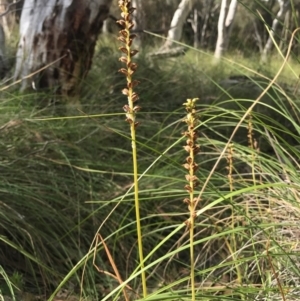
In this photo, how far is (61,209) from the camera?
244 cm

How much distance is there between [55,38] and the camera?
3.56m

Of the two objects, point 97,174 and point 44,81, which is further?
point 44,81

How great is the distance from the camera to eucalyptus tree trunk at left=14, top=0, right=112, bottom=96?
3.53 metres

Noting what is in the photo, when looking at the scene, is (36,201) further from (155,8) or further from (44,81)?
(155,8)

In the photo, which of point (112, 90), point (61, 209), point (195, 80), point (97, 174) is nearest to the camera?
point (61, 209)

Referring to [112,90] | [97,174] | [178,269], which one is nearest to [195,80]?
[112,90]

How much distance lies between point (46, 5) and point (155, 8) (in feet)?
33.0

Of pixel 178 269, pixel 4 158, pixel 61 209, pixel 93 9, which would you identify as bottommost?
pixel 178 269

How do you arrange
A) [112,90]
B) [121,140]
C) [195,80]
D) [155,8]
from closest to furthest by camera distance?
[121,140], [112,90], [195,80], [155,8]

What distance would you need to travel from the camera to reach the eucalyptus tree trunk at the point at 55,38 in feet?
11.6

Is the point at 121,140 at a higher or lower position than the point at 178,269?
higher

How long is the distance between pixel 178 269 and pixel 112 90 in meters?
1.77

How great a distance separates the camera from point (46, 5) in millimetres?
3559

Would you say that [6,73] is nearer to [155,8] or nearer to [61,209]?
[61,209]
